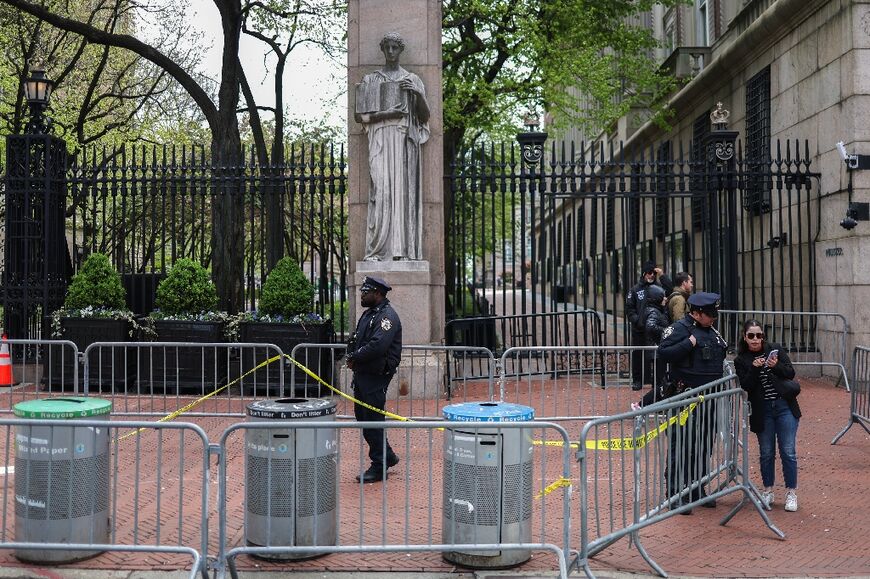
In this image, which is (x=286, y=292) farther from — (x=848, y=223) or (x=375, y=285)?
(x=848, y=223)

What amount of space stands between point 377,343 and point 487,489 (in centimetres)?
241

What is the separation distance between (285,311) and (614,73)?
12.8 metres

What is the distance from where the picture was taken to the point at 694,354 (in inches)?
285

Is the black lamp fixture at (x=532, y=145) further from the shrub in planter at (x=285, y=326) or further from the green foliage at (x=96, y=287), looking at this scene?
the green foliage at (x=96, y=287)

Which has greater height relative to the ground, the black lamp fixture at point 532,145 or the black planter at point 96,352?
the black lamp fixture at point 532,145

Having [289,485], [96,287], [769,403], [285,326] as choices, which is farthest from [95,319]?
[769,403]

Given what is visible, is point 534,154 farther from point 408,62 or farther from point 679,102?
point 679,102

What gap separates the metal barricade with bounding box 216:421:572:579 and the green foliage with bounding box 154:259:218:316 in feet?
13.1

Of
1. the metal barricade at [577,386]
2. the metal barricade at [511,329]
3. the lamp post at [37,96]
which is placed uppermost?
the lamp post at [37,96]

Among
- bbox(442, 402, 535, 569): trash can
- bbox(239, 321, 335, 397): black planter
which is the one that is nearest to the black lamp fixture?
bbox(239, 321, 335, 397): black planter

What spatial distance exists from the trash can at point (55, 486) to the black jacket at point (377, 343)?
2574 mm

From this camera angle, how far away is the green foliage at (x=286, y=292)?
13.1 metres

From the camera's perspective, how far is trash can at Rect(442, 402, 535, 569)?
563cm

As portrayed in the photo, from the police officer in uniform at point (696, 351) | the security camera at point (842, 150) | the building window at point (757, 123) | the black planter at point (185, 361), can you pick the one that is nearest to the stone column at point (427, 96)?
the black planter at point (185, 361)
